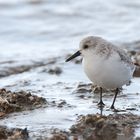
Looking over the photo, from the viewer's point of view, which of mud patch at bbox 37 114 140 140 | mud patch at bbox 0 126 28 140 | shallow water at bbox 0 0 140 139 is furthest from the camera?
shallow water at bbox 0 0 140 139

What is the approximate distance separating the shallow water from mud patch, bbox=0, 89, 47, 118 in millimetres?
147

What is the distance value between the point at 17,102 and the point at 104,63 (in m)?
1.25

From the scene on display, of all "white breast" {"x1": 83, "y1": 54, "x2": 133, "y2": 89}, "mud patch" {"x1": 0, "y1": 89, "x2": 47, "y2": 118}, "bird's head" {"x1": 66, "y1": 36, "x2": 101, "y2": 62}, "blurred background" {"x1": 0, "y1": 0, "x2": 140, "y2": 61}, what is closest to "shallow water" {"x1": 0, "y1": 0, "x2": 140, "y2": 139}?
"blurred background" {"x1": 0, "y1": 0, "x2": 140, "y2": 61}

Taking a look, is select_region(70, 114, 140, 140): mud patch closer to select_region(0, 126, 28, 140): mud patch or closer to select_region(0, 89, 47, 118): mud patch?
select_region(0, 126, 28, 140): mud patch

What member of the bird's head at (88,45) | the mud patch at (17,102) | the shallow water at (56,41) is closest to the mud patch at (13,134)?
the shallow water at (56,41)

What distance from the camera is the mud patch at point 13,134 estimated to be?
558 centimetres

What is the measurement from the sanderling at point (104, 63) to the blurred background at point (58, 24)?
4.20 m

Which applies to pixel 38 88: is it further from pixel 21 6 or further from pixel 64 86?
pixel 21 6

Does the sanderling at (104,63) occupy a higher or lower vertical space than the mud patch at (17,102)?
higher

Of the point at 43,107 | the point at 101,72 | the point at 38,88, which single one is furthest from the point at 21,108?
the point at 38,88

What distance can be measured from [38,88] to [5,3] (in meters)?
7.97

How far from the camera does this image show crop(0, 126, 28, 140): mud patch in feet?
18.3

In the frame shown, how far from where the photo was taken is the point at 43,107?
23.0 ft

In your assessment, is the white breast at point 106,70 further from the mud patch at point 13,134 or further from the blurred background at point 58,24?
the blurred background at point 58,24
